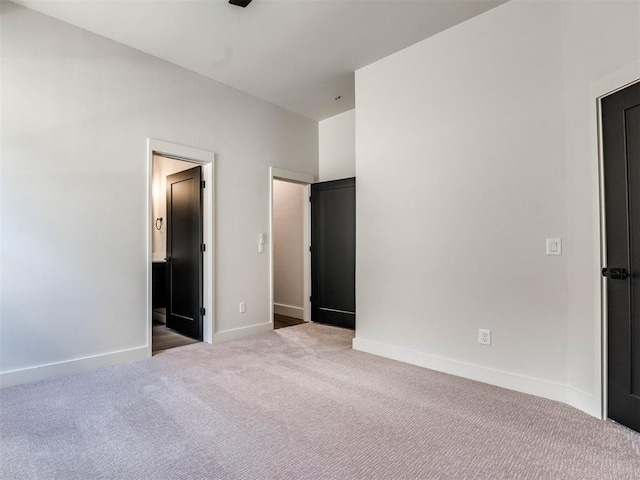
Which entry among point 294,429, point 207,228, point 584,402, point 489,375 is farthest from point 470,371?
point 207,228

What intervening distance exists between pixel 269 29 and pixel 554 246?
296cm

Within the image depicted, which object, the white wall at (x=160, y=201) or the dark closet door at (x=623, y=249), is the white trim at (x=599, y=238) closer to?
the dark closet door at (x=623, y=249)

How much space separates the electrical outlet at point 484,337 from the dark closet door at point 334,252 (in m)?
1.88

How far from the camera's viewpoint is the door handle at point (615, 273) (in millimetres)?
2117

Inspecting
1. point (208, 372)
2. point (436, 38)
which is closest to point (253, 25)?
point (436, 38)

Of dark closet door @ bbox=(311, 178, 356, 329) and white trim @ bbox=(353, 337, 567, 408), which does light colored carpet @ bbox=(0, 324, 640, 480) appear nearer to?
white trim @ bbox=(353, 337, 567, 408)

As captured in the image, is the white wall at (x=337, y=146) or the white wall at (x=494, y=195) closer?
the white wall at (x=494, y=195)

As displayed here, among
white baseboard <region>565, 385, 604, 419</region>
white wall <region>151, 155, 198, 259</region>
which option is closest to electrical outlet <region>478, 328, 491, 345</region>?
white baseboard <region>565, 385, 604, 419</region>

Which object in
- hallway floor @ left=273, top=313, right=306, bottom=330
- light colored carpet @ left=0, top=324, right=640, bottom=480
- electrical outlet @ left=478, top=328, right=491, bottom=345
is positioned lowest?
hallway floor @ left=273, top=313, right=306, bottom=330

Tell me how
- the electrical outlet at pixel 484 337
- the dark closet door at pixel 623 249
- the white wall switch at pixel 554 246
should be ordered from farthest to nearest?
the electrical outlet at pixel 484 337 < the white wall switch at pixel 554 246 < the dark closet door at pixel 623 249

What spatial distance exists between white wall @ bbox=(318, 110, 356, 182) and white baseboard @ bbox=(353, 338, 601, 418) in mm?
2491

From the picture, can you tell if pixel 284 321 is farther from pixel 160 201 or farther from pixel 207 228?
pixel 160 201

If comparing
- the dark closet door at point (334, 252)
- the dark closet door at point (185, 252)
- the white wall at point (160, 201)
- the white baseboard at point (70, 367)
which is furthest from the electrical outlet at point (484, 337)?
the white wall at point (160, 201)

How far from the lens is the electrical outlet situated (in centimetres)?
292
